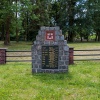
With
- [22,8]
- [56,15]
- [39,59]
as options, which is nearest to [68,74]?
[39,59]

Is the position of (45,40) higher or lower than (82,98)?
higher

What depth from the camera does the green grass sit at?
5340mm

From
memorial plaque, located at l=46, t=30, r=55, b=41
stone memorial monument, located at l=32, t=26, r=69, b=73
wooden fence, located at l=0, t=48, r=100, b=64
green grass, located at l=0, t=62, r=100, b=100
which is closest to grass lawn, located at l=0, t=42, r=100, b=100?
green grass, located at l=0, t=62, r=100, b=100

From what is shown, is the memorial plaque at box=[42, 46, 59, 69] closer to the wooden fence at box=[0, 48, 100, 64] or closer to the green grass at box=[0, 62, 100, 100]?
the green grass at box=[0, 62, 100, 100]

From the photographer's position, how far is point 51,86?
6199mm

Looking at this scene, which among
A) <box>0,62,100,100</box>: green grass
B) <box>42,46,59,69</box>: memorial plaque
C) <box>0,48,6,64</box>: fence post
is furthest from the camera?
<box>0,48,6,64</box>: fence post

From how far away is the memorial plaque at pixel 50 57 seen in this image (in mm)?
8016

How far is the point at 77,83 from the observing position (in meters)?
6.55

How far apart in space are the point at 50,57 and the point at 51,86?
6.44 ft

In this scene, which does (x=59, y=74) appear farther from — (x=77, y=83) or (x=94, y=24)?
(x=94, y=24)

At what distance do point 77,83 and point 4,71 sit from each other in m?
3.18

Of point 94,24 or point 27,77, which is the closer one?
point 27,77

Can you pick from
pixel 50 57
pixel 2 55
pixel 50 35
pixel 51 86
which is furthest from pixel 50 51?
pixel 2 55

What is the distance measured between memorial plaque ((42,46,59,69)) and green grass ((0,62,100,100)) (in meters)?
0.41
